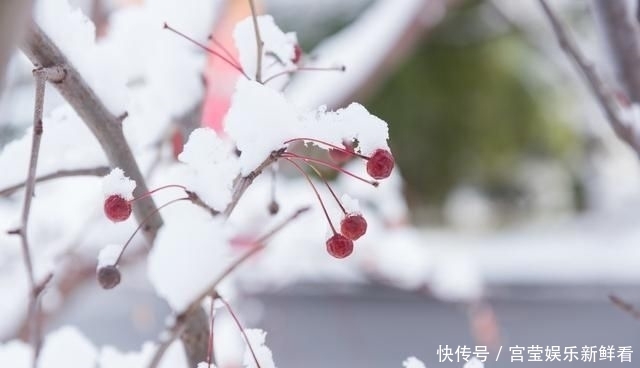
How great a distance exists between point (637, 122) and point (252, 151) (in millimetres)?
281

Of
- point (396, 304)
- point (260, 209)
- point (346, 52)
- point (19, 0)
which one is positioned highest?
point (396, 304)

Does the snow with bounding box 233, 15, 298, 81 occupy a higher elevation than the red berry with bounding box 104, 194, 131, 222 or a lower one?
higher

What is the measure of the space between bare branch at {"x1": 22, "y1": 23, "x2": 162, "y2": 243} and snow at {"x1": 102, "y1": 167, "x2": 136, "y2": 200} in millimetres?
22

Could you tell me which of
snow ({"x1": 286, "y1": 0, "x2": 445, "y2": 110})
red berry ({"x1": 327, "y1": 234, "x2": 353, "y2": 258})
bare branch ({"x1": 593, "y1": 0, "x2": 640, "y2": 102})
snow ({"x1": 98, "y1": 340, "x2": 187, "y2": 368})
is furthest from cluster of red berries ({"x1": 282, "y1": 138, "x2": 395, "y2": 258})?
snow ({"x1": 286, "y1": 0, "x2": 445, "y2": 110})

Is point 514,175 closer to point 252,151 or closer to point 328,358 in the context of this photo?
point 328,358

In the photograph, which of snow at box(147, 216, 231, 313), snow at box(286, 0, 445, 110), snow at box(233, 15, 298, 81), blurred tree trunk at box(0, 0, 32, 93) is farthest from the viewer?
snow at box(286, 0, 445, 110)

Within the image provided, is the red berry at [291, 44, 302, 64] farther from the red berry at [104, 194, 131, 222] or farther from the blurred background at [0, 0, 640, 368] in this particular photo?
the blurred background at [0, 0, 640, 368]

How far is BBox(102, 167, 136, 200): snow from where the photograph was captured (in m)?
0.32

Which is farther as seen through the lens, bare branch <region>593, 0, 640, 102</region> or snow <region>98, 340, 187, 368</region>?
bare branch <region>593, 0, 640, 102</region>

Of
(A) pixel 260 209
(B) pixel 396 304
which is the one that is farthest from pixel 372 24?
(B) pixel 396 304

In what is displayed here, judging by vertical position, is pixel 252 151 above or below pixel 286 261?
below

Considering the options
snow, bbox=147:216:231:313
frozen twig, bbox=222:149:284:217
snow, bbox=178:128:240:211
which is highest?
snow, bbox=178:128:240:211

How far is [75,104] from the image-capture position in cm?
33

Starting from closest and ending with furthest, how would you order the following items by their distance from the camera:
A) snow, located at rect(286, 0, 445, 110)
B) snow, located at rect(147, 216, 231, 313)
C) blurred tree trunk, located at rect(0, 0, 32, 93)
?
blurred tree trunk, located at rect(0, 0, 32, 93)
snow, located at rect(147, 216, 231, 313)
snow, located at rect(286, 0, 445, 110)
